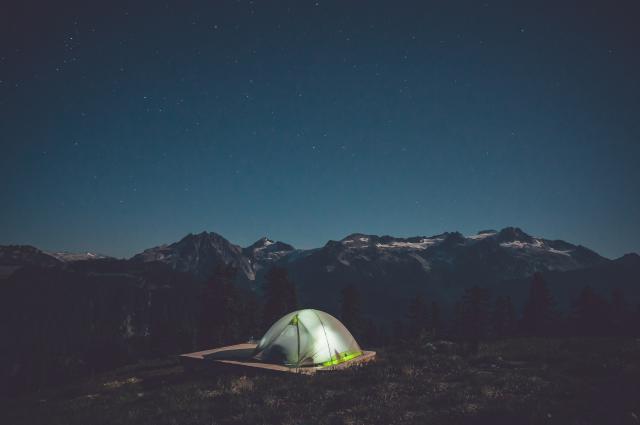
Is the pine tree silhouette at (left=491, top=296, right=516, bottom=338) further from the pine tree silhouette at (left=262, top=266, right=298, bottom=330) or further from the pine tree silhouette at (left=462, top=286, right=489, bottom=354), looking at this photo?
the pine tree silhouette at (left=262, top=266, right=298, bottom=330)

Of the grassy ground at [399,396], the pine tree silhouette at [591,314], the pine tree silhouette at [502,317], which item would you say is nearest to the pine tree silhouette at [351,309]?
the pine tree silhouette at [502,317]

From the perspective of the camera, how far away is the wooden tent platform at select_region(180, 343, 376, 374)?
14.5 meters

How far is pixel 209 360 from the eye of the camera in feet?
54.0

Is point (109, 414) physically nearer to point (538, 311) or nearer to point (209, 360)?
point (209, 360)

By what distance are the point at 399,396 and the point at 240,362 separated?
7756 mm

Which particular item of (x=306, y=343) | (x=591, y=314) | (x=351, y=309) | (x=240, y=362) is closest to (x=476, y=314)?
(x=591, y=314)

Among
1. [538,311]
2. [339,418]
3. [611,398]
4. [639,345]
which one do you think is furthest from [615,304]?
[339,418]

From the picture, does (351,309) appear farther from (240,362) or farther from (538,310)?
(240,362)

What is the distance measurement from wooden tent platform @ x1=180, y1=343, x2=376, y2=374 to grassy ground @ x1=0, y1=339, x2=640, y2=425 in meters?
0.45

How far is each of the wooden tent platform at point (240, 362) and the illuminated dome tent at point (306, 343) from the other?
43cm

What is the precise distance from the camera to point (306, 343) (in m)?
15.9

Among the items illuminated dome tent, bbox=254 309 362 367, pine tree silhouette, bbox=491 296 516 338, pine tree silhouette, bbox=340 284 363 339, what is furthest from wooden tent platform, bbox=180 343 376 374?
pine tree silhouette, bbox=491 296 516 338

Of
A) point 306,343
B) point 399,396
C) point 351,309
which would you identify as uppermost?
point 306,343

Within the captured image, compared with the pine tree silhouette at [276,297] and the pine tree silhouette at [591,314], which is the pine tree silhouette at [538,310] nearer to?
the pine tree silhouette at [591,314]
